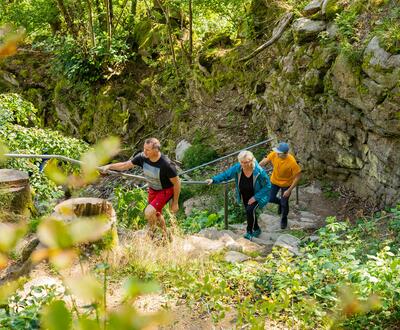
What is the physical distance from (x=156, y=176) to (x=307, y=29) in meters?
4.98

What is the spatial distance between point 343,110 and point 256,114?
3852 millimetres

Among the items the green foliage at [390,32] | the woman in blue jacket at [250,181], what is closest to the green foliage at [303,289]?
the woman in blue jacket at [250,181]

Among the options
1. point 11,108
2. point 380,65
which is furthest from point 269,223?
point 11,108

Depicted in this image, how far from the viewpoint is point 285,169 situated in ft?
26.0

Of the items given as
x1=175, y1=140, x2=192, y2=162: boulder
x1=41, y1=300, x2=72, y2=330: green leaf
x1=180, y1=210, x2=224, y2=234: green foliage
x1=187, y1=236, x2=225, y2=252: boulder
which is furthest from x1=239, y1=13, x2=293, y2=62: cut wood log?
x1=41, y1=300, x2=72, y2=330: green leaf

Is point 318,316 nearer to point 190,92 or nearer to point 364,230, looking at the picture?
point 364,230

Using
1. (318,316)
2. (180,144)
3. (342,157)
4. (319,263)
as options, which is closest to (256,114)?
(180,144)

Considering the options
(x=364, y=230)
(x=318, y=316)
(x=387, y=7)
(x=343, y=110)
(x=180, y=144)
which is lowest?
(x=180, y=144)

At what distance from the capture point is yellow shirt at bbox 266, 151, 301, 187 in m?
7.84

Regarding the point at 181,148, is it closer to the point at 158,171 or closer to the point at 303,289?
the point at 158,171

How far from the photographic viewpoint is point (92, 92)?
52.0 feet

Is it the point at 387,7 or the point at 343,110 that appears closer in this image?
the point at 387,7

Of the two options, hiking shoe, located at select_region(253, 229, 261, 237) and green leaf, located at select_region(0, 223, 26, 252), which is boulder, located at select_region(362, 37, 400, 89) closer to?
hiking shoe, located at select_region(253, 229, 261, 237)

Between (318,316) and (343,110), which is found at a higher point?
(343,110)
